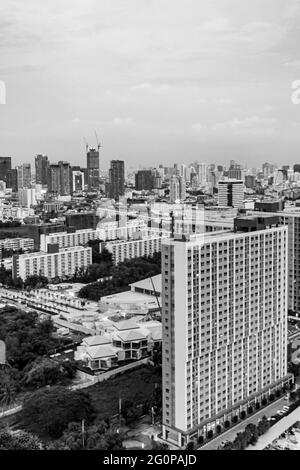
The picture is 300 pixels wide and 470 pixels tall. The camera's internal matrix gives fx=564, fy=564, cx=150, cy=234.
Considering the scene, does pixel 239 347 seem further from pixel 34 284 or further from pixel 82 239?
pixel 82 239

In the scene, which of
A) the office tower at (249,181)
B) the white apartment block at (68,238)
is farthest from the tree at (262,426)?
the office tower at (249,181)

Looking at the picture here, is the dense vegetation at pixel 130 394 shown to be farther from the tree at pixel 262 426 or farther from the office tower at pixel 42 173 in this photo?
the office tower at pixel 42 173

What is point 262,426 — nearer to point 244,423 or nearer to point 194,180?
point 244,423

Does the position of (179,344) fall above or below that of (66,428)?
above

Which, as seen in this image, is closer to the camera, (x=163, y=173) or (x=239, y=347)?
(x=239, y=347)

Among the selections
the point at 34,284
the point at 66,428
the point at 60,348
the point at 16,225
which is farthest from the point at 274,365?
the point at 16,225
